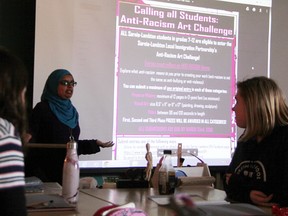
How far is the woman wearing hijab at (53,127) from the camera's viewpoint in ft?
9.54

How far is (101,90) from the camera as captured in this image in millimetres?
3268

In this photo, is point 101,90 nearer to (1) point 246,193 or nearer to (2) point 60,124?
(2) point 60,124

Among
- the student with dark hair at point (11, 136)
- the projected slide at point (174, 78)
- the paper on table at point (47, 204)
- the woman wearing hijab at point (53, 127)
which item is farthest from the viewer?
the projected slide at point (174, 78)

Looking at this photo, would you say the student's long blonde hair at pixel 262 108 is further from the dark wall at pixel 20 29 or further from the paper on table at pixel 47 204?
the dark wall at pixel 20 29

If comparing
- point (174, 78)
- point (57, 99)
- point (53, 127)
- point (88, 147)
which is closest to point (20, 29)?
point (57, 99)

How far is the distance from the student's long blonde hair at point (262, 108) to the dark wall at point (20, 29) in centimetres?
175

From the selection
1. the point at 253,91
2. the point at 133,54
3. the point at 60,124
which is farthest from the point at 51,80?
the point at 253,91

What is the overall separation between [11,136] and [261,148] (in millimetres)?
1301

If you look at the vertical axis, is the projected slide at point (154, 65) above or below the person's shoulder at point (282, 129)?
above

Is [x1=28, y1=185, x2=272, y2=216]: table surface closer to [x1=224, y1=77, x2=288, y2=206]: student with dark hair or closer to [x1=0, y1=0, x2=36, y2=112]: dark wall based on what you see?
[x1=224, y1=77, x2=288, y2=206]: student with dark hair

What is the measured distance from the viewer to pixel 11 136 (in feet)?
3.10

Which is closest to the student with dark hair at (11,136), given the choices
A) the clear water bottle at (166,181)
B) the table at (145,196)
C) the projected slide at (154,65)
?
the table at (145,196)

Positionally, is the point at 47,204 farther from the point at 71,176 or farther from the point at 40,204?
the point at 71,176

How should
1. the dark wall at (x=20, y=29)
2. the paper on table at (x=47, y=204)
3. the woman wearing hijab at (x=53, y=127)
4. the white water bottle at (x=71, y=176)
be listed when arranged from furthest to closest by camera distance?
1. the dark wall at (x=20, y=29)
2. the woman wearing hijab at (x=53, y=127)
3. the white water bottle at (x=71, y=176)
4. the paper on table at (x=47, y=204)
